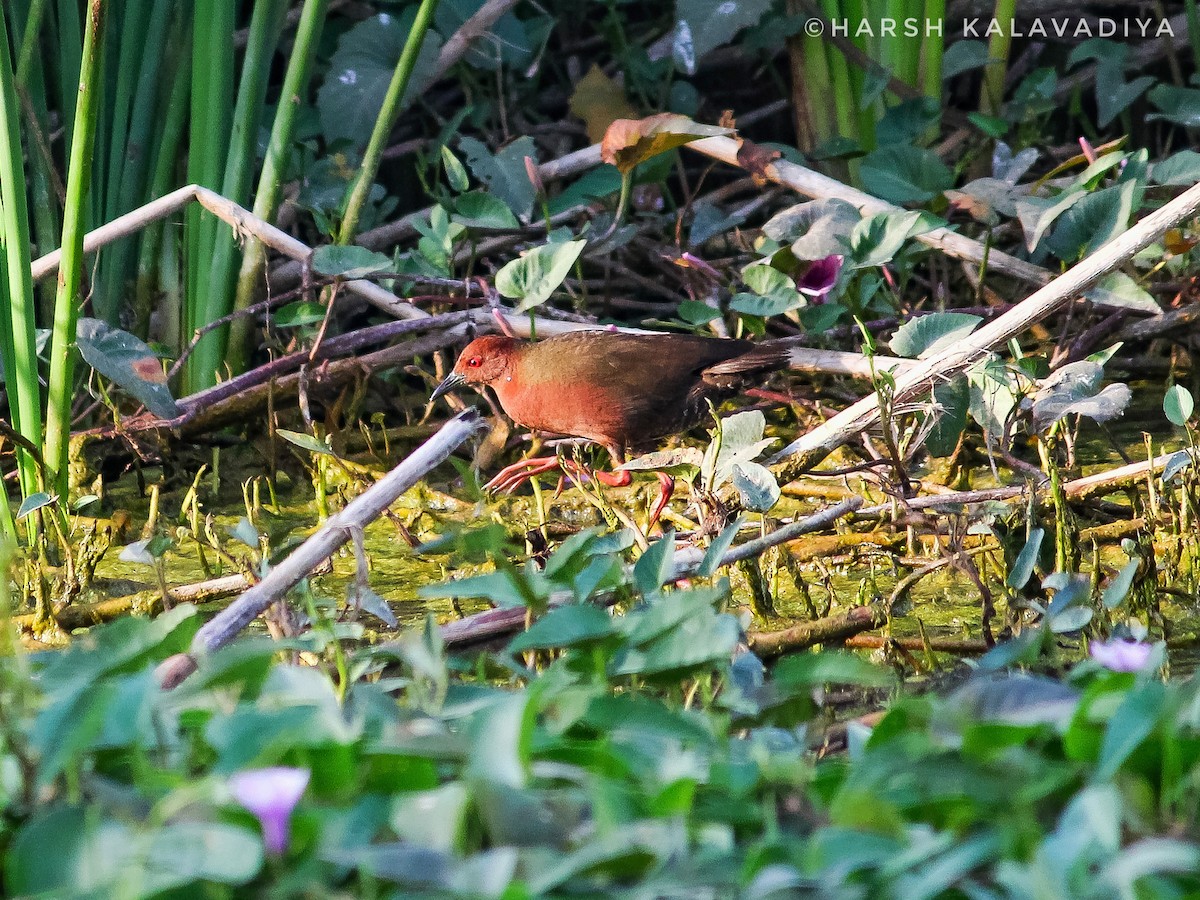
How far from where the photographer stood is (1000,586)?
282cm

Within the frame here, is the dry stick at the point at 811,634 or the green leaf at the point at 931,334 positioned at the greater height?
the green leaf at the point at 931,334

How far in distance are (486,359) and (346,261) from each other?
43cm

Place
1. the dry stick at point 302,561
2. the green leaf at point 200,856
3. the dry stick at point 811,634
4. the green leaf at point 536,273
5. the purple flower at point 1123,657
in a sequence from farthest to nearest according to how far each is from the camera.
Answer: the green leaf at point 536,273 < the dry stick at point 811,634 < the dry stick at point 302,561 < the purple flower at point 1123,657 < the green leaf at point 200,856

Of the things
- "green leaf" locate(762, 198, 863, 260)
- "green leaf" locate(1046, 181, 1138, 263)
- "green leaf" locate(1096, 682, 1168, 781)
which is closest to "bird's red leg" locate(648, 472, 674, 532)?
"green leaf" locate(762, 198, 863, 260)

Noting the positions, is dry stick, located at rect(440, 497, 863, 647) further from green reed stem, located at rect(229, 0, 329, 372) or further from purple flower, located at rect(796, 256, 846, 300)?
green reed stem, located at rect(229, 0, 329, 372)

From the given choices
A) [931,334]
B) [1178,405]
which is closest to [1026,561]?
[1178,405]

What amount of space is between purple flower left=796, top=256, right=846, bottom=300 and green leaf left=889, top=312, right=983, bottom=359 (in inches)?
21.1

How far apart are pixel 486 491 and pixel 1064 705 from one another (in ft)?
6.44

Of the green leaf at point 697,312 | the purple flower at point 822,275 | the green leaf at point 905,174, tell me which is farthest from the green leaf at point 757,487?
the green leaf at point 905,174

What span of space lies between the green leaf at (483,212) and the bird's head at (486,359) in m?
0.33

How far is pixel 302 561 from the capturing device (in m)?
2.16

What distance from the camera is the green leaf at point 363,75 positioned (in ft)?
14.7

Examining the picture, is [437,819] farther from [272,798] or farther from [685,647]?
[685,647]

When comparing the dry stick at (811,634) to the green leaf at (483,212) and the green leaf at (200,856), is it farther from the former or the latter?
the green leaf at (483,212)
